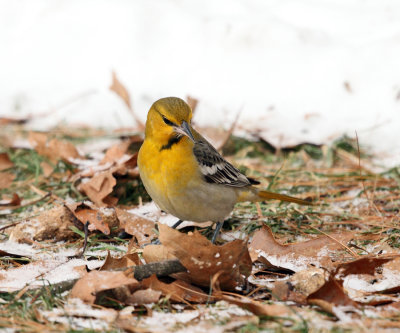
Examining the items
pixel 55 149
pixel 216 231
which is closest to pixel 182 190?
pixel 216 231

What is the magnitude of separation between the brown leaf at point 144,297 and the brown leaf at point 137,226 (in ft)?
3.98

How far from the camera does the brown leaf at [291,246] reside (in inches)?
140

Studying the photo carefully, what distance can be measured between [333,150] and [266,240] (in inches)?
113

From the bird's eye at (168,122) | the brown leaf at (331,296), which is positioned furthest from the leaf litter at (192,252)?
the bird's eye at (168,122)

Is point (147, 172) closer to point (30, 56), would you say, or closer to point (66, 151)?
point (66, 151)

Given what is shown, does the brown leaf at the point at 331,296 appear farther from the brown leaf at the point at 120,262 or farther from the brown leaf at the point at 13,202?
the brown leaf at the point at 13,202

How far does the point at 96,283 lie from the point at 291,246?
1.32 meters

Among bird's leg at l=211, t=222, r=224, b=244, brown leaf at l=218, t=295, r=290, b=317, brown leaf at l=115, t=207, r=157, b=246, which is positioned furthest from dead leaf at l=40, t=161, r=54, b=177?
brown leaf at l=218, t=295, r=290, b=317

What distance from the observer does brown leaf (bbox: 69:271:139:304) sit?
9.20 ft

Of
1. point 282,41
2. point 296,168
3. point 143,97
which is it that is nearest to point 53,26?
point 143,97

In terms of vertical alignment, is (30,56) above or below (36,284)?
above

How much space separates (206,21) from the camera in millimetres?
8438

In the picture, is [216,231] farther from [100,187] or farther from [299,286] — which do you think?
[299,286]

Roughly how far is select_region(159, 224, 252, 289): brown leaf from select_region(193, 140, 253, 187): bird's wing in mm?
1190
